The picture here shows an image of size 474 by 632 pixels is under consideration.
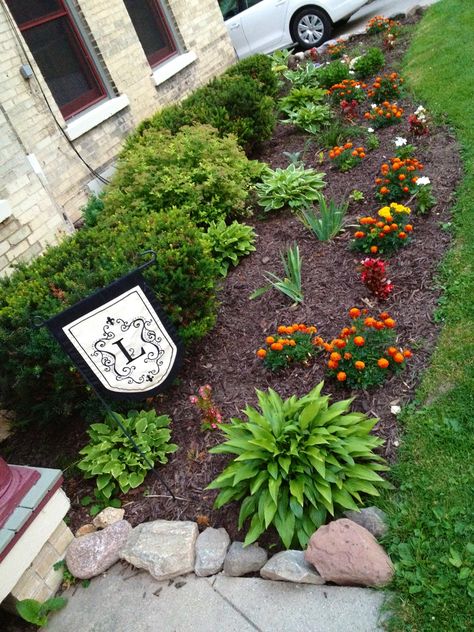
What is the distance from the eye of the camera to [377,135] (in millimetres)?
6285

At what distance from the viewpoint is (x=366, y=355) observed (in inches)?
129

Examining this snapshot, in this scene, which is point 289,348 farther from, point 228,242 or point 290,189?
point 290,189

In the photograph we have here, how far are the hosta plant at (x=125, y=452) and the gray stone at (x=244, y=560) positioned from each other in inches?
31.9

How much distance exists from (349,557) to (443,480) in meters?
0.66

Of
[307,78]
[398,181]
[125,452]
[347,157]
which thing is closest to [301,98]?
[307,78]

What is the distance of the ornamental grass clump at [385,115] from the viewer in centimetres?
627

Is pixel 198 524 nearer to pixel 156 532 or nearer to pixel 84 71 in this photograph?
pixel 156 532

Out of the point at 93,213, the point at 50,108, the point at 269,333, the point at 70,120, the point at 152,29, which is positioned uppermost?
the point at 152,29

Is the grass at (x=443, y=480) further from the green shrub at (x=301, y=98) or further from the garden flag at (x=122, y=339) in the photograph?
the green shrub at (x=301, y=98)

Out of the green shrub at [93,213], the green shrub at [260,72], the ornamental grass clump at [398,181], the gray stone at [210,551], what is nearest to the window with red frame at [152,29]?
the green shrub at [260,72]

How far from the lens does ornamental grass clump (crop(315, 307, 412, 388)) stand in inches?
128

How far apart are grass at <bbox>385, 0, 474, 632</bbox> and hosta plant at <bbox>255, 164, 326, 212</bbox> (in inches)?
60.0

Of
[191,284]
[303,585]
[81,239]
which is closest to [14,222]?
[81,239]

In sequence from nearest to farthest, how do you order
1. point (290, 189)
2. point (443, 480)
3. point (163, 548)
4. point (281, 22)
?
point (443, 480), point (163, 548), point (290, 189), point (281, 22)
